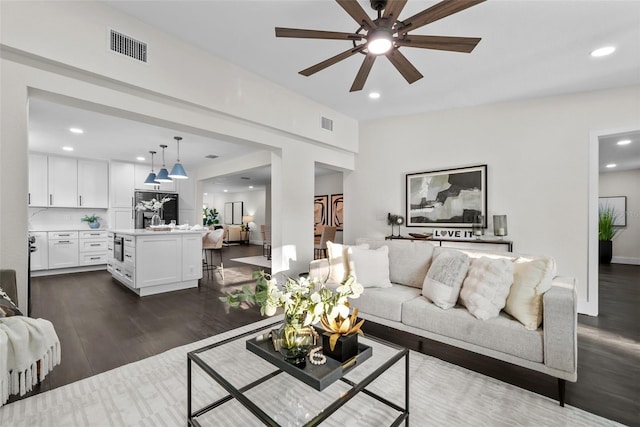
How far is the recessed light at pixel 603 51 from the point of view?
8.91 ft

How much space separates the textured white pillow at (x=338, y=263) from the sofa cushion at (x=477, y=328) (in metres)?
0.79

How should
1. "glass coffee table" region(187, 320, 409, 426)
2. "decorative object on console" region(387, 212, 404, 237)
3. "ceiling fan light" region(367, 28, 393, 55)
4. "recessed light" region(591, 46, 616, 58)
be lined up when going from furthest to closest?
"decorative object on console" region(387, 212, 404, 237) → "recessed light" region(591, 46, 616, 58) → "ceiling fan light" region(367, 28, 393, 55) → "glass coffee table" region(187, 320, 409, 426)

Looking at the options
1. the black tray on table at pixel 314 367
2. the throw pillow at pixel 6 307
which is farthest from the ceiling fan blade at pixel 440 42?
the throw pillow at pixel 6 307

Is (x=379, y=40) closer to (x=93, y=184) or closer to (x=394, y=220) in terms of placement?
(x=394, y=220)

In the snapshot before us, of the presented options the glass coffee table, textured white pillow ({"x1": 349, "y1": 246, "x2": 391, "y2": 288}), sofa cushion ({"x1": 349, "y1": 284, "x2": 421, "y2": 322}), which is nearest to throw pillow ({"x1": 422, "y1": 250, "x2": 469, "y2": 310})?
sofa cushion ({"x1": 349, "y1": 284, "x2": 421, "y2": 322})

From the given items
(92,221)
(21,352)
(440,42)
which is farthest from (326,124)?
(92,221)

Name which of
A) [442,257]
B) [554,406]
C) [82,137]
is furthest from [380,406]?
[82,137]

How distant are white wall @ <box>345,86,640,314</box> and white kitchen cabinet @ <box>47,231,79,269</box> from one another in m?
6.78

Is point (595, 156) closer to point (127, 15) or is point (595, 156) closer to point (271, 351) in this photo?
point (271, 351)

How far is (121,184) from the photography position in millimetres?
6707

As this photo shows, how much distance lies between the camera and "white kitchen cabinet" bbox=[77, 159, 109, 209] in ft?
20.8

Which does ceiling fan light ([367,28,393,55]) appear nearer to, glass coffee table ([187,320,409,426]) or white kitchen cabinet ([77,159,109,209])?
glass coffee table ([187,320,409,426])

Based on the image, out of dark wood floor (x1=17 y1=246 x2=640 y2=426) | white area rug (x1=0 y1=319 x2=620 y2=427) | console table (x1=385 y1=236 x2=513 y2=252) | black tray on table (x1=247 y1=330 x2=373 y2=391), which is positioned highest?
console table (x1=385 y1=236 x2=513 y2=252)

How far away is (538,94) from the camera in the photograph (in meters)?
3.71
